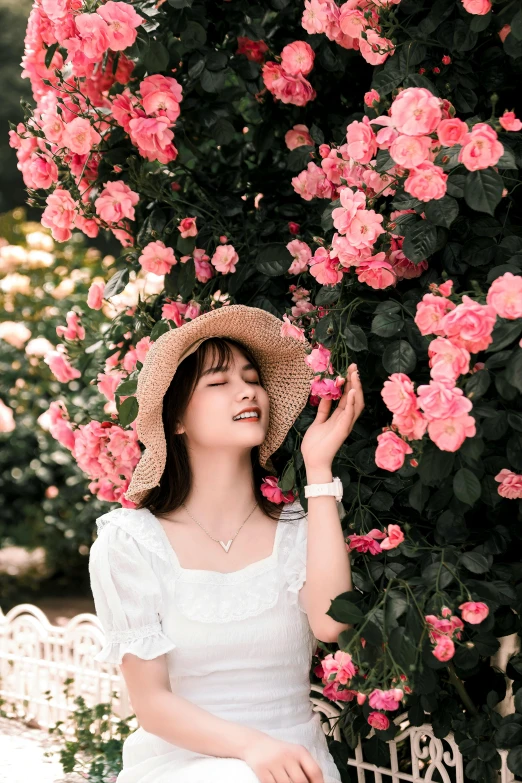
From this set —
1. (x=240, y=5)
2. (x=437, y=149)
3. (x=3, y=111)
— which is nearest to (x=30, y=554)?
(x=240, y=5)

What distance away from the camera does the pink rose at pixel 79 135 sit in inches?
84.7

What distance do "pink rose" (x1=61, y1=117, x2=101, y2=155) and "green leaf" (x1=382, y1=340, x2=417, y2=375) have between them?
34.9 inches

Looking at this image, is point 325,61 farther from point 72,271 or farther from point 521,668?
point 72,271

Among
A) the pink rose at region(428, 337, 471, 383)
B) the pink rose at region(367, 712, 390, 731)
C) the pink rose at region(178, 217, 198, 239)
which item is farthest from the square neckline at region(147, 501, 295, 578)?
the pink rose at region(428, 337, 471, 383)

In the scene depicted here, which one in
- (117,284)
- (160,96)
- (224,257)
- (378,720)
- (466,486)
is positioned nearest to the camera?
(466,486)

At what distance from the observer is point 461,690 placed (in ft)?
6.24

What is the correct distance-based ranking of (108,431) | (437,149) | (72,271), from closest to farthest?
(437,149) → (108,431) → (72,271)

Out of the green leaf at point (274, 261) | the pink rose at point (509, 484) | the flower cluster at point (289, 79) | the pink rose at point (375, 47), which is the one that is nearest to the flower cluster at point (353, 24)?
the pink rose at point (375, 47)

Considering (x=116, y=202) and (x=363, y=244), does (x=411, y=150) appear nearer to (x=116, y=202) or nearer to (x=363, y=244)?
(x=363, y=244)

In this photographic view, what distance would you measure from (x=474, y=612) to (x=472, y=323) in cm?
50

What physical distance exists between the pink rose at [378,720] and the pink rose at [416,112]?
105cm

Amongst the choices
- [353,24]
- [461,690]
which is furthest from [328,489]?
[353,24]

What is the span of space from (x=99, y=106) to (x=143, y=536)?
100cm

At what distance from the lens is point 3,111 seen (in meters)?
13.8
